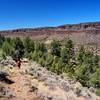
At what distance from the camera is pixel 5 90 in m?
17.0

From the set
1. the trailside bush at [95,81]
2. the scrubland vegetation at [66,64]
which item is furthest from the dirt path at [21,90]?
the trailside bush at [95,81]

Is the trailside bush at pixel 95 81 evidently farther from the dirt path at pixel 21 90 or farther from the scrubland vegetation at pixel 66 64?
→ the dirt path at pixel 21 90

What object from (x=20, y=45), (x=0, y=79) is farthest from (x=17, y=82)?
(x=20, y=45)

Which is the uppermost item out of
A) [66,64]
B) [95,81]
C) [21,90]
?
[21,90]

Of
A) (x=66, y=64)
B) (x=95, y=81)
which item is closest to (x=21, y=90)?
(x=95, y=81)

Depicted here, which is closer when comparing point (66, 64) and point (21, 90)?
point (21, 90)

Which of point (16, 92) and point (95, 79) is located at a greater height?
point (16, 92)

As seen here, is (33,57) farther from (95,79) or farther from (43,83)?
(43,83)

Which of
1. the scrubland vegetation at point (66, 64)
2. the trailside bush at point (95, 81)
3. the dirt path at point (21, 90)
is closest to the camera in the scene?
the dirt path at point (21, 90)

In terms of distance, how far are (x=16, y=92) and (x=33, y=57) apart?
42.1m

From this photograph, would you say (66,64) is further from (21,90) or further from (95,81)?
(21,90)

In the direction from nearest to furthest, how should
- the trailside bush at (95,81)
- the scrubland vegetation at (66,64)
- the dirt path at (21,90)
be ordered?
1. the dirt path at (21,90)
2. the trailside bush at (95,81)
3. the scrubland vegetation at (66,64)

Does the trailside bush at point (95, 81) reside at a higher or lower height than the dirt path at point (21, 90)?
lower

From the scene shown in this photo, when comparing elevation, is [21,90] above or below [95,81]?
above
